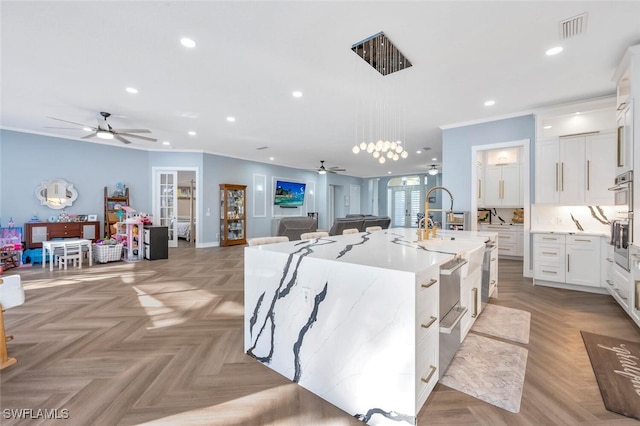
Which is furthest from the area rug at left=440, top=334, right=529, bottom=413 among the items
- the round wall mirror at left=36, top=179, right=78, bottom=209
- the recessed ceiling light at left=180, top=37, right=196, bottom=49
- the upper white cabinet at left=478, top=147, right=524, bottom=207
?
the round wall mirror at left=36, top=179, right=78, bottom=209

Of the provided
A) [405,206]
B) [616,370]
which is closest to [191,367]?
[616,370]

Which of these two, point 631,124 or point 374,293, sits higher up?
point 631,124

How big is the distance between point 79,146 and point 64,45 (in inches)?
193

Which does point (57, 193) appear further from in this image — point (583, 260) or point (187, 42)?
point (583, 260)

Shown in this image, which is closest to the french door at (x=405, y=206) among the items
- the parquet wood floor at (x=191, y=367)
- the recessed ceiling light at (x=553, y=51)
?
the parquet wood floor at (x=191, y=367)

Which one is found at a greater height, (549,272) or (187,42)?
(187,42)

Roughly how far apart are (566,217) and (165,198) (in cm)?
902

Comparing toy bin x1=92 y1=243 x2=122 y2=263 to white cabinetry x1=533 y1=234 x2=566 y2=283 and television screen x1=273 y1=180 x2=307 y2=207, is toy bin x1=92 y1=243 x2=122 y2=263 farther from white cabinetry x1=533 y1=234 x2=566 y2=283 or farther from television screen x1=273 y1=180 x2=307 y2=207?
white cabinetry x1=533 y1=234 x2=566 y2=283

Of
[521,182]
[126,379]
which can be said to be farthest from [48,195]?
[521,182]

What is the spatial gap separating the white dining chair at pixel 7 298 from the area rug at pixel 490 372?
3250 millimetres

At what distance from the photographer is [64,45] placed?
2.70 m

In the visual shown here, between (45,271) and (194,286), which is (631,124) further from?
(45,271)

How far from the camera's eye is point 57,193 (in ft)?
20.1

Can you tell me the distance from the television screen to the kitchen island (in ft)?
26.5
